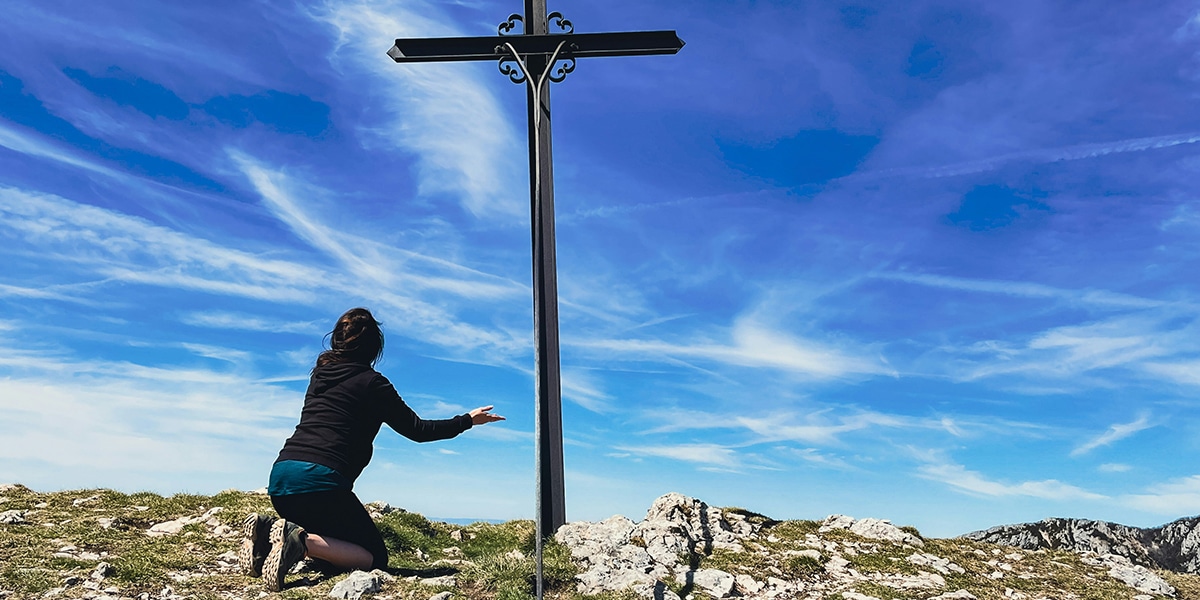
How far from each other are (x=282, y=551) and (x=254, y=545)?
1.67ft

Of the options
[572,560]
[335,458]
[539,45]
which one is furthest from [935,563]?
[539,45]

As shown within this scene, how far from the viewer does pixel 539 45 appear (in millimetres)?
9930

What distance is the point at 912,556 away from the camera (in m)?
9.96

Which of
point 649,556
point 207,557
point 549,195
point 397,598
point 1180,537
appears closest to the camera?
point 397,598

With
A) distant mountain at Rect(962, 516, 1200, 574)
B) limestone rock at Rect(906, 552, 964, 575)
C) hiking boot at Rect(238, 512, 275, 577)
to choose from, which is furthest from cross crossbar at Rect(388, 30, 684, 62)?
distant mountain at Rect(962, 516, 1200, 574)

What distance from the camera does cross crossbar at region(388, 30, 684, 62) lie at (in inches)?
390

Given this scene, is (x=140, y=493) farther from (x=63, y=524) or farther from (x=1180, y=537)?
(x=1180, y=537)

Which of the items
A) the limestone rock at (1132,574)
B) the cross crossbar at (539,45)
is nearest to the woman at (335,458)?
the cross crossbar at (539,45)

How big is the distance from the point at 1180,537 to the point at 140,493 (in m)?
14.4

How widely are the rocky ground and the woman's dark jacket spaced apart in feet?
3.72

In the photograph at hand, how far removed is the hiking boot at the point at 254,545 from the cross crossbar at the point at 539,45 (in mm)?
5782

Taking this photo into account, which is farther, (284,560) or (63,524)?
(63,524)

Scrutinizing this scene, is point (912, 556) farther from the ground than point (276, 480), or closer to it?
closer to it

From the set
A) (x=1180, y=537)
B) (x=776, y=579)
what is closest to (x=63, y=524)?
(x=776, y=579)
